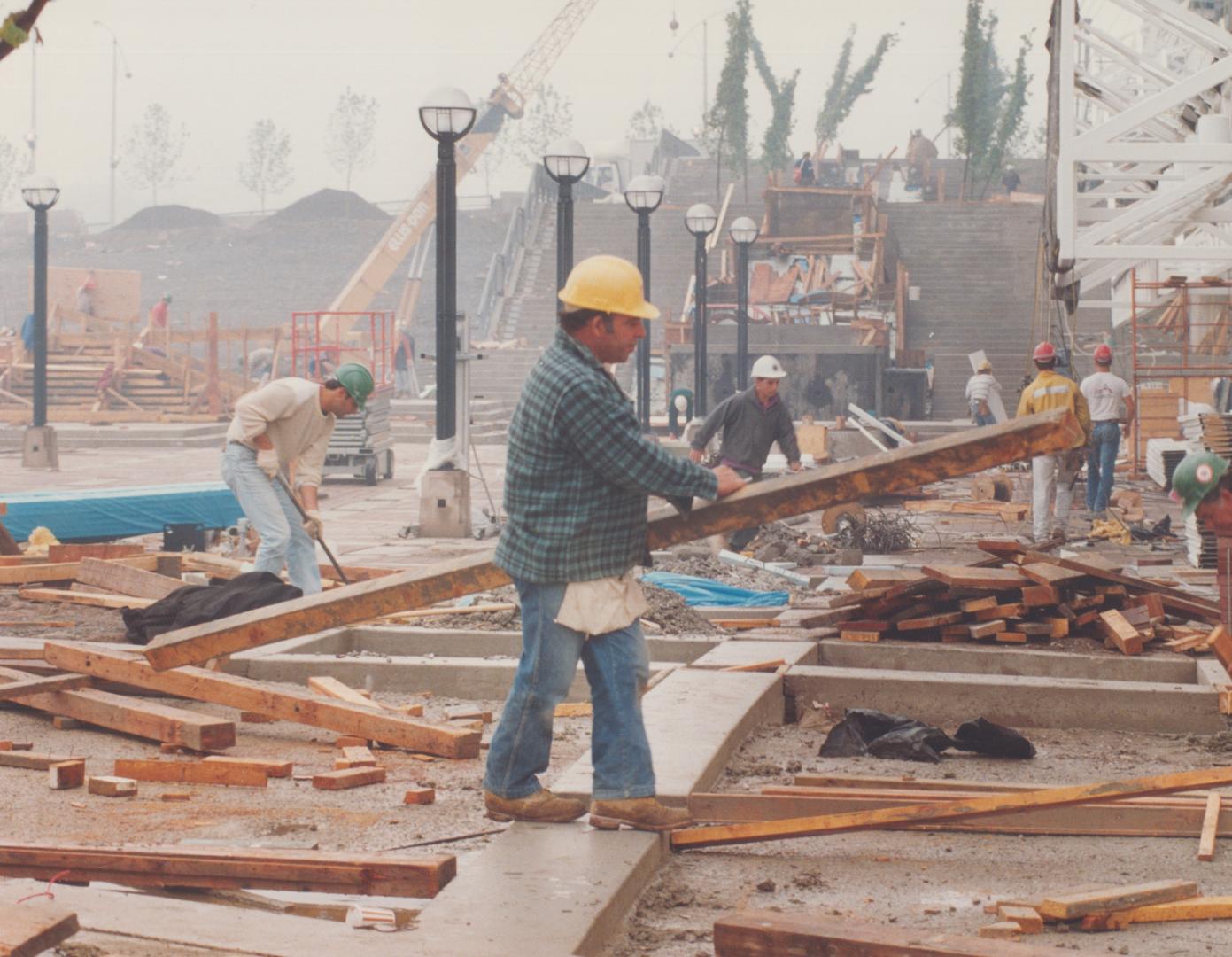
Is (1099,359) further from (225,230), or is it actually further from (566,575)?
(225,230)

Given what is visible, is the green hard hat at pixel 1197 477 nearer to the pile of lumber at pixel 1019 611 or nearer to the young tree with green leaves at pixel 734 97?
the pile of lumber at pixel 1019 611

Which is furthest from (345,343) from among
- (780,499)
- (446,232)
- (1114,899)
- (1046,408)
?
(1114,899)

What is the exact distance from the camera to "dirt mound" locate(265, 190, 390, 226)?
100375mm

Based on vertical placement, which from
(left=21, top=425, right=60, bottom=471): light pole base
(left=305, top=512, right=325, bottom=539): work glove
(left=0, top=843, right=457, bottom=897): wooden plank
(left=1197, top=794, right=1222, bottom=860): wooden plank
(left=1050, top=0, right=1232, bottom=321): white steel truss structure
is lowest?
(left=21, top=425, right=60, bottom=471): light pole base

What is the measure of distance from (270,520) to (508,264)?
51.5 m

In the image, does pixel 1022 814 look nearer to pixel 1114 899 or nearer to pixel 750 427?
pixel 1114 899

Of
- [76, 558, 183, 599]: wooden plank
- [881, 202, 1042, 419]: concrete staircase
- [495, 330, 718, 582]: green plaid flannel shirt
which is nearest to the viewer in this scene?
[495, 330, 718, 582]: green plaid flannel shirt

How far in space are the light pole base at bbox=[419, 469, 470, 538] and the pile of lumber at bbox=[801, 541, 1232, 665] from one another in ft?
26.7

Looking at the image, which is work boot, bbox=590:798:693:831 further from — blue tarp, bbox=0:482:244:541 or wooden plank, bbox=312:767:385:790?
blue tarp, bbox=0:482:244:541

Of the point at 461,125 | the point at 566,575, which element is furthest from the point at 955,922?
the point at 461,125

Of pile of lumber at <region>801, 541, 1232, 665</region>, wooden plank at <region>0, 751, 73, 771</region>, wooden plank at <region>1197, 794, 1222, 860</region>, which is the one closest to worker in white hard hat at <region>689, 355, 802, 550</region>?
pile of lumber at <region>801, 541, 1232, 665</region>

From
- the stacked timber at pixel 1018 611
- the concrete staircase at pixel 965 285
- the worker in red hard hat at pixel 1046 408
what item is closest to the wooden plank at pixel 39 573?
the stacked timber at pixel 1018 611

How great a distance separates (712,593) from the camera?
12.4 meters

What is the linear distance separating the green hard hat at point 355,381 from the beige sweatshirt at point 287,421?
0.21 metres
